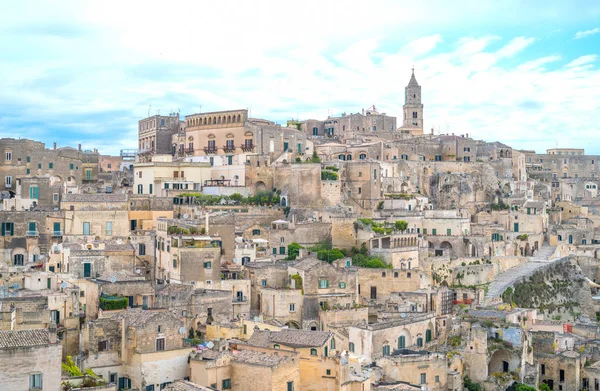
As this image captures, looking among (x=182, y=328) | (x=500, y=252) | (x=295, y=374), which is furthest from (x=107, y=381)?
(x=500, y=252)

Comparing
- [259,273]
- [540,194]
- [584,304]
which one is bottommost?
[584,304]

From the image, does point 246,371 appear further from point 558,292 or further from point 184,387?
point 558,292

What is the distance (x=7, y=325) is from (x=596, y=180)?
70.6 m

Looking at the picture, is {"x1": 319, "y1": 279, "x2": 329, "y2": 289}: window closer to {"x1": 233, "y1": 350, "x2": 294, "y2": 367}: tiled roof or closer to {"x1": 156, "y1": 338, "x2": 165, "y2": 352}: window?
{"x1": 233, "y1": 350, "x2": 294, "y2": 367}: tiled roof

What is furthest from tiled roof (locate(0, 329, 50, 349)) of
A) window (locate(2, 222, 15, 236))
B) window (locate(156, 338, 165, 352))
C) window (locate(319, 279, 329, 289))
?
window (locate(2, 222, 15, 236))

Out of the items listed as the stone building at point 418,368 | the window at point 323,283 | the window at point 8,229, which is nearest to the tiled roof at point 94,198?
the window at point 8,229

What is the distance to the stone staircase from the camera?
161 feet

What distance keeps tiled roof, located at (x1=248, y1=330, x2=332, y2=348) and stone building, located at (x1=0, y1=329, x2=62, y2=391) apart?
10028 millimetres

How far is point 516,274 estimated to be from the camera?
54156mm

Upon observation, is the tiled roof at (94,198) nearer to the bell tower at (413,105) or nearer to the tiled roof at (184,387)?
the tiled roof at (184,387)

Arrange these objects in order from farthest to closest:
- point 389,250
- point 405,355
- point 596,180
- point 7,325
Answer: point 596,180 → point 389,250 → point 405,355 → point 7,325

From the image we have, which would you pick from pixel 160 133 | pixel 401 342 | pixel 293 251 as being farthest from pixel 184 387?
pixel 160 133

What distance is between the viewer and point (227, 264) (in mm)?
42719

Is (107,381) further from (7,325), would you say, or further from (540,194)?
(540,194)
